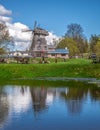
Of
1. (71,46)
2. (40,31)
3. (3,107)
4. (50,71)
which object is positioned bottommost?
(3,107)

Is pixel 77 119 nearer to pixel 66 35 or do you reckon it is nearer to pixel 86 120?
pixel 86 120

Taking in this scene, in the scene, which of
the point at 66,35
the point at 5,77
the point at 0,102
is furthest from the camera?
the point at 66,35

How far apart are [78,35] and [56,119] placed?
135 metres

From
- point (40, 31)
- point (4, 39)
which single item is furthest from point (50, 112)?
point (40, 31)

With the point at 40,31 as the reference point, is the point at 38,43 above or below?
below

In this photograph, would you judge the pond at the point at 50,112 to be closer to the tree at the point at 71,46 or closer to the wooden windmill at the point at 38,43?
the wooden windmill at the point at 38,43

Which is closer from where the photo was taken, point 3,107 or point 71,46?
point 3,107

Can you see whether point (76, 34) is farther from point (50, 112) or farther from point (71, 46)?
point (50, 112)

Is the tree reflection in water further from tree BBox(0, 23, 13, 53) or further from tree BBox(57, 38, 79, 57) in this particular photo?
tree BBox(57, 38, 79, 57)

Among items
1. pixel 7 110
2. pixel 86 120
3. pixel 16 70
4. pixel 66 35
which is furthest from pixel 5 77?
pixel 66 35

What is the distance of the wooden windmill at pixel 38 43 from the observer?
12162cm

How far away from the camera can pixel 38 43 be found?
124 metres

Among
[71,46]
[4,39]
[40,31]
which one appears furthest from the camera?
[71,46]

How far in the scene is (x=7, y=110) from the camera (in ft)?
78.4
